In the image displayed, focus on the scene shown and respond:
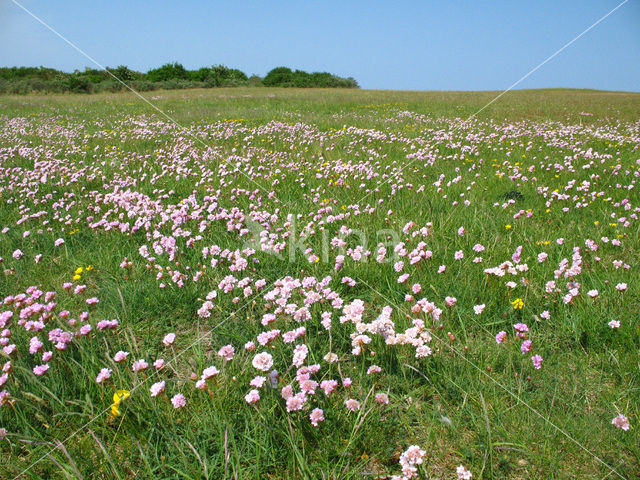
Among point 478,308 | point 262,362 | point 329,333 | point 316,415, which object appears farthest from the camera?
point 478,308

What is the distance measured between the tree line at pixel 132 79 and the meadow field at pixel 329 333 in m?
14.6

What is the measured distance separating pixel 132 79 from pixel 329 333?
4016cm

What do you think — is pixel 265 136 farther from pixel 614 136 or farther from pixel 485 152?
pixel 614 136

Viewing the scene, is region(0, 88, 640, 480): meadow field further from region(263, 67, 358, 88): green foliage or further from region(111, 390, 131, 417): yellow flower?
region(263, 67, 358, 88): green foliage

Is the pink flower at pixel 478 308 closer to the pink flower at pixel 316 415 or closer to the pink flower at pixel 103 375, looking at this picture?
the pink flower at pixel 316 415

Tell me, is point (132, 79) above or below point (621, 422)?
above

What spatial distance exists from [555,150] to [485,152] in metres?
1.36

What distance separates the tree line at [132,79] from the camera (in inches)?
1308

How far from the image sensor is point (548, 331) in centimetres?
260

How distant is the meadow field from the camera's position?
1863mm

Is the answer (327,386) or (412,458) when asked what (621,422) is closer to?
(412,458)

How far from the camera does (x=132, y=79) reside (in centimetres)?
3534

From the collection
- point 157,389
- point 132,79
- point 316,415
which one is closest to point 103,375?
point 157,389

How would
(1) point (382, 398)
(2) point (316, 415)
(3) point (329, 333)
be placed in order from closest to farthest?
(2) point (316, 415)
(1) point (382, 398)
(3) point (329, 333)
